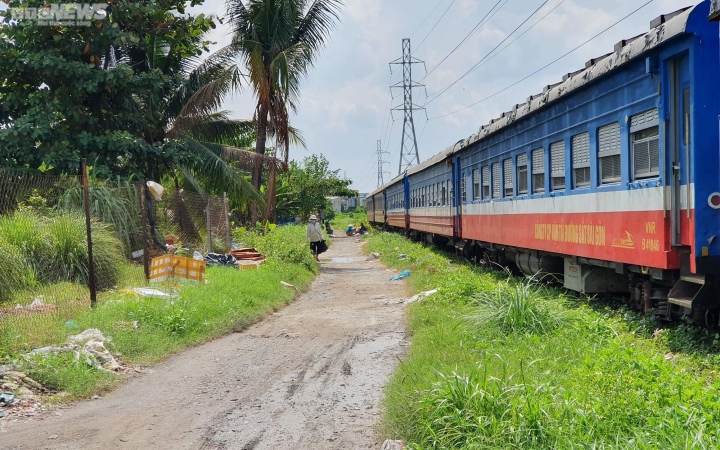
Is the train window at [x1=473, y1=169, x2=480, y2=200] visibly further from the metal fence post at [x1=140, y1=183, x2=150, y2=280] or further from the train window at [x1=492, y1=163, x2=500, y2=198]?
the metal fence post at [x1=140, y1=183, x2=150, y2=280]

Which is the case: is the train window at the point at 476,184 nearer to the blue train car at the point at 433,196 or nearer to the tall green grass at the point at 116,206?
the blue train car at the point at 433,196

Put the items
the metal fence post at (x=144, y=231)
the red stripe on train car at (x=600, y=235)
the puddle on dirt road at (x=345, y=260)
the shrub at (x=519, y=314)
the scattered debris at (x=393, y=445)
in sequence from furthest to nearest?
the puddle on dirt road at (x=345, y=260) → the metal fence post at (x=144, y=231) → the shrub at (x=519, y=314) → the red stripe on train car at (x=600, y=235) → the scattered debris at (x=393, y=445)

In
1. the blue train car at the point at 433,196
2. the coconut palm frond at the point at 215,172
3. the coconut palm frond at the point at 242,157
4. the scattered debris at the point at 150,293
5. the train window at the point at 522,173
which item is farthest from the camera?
the coconut palm frond at the point at 242,157

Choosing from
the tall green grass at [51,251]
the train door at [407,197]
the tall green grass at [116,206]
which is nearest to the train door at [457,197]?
the tall green grass at [116,206]

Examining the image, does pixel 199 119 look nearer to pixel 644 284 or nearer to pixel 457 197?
pixel 457 197

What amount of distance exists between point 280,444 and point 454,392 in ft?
4.48

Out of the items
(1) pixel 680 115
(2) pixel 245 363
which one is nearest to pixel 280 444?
(2) pixel 245 363

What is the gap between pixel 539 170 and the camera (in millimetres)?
11672

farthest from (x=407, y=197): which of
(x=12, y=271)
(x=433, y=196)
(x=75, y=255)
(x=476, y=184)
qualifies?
(x=12, y=271)

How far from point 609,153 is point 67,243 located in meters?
8.68

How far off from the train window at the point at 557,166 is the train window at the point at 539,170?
1.41ft

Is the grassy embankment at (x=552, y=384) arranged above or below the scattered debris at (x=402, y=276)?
above

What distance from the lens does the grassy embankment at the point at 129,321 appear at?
7.18 metres

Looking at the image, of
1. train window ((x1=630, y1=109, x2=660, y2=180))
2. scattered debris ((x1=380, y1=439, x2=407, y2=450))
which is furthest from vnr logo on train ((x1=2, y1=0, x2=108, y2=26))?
scattered debris ((x1=380, y1=439, x2=407, y2=450))
